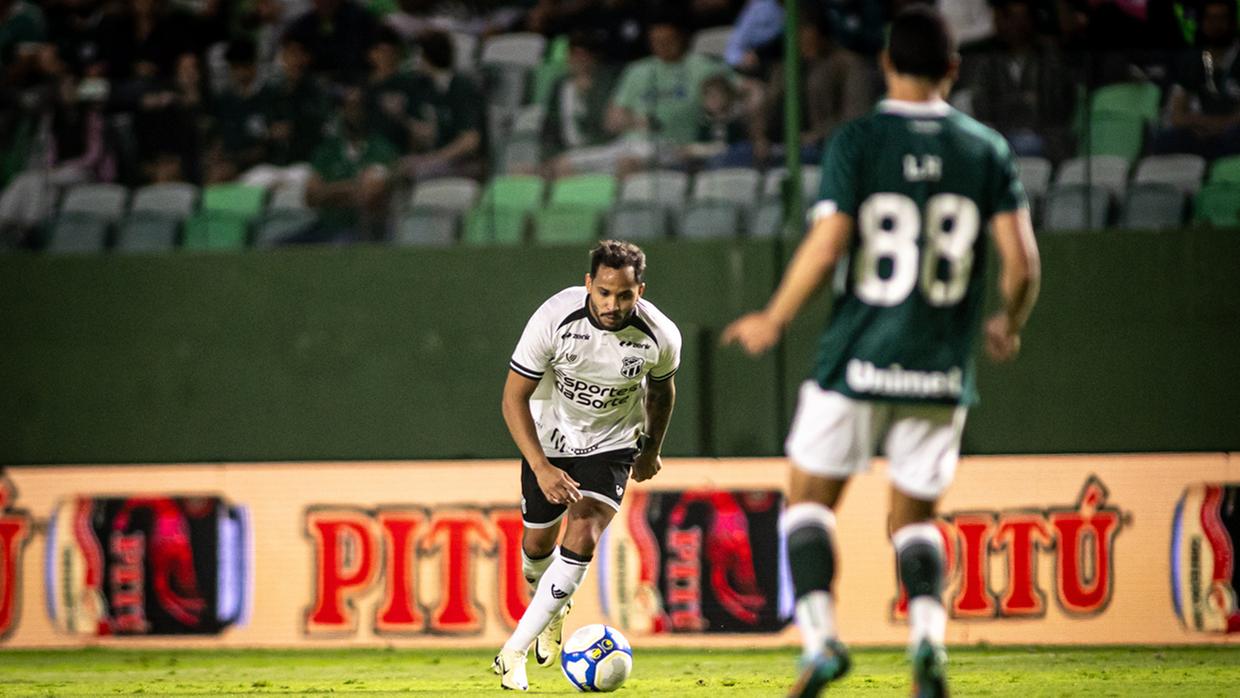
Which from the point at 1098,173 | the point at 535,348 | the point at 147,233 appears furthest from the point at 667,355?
the point at 147,233

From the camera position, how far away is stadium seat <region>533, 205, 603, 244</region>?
10508mm

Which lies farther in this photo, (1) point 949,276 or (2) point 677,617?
(2) point 677,617

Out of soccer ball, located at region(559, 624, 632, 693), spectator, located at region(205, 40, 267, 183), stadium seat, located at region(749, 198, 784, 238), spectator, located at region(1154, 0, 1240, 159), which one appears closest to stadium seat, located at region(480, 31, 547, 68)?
spectator, located at region(205, 40, 267, 183)

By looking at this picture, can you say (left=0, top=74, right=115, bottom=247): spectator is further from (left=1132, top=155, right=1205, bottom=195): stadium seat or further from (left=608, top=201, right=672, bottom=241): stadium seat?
(left=1132, top=155, right=1205, bottom=195): stadium seat

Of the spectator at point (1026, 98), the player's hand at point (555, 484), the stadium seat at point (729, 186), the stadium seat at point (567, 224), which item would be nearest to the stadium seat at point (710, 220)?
the stadium seat at point (729, 186)

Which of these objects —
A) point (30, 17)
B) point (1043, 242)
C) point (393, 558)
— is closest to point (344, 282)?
point (393, 558)

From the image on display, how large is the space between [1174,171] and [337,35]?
5585 mm

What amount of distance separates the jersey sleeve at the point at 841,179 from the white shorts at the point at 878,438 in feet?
1.60

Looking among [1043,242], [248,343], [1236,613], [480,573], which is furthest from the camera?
[248,343]

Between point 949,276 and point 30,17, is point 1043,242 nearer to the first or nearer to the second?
point 949,276

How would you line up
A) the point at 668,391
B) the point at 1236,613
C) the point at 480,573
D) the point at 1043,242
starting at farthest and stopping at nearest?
the point at 1043,242, the point at 480,573, the point at 1236,613, the point at 668,391

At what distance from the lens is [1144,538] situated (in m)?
9.19

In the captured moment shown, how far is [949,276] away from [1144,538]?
5342 mm

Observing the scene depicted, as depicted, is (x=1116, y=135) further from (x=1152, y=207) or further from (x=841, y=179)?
(x=841, y=179)
